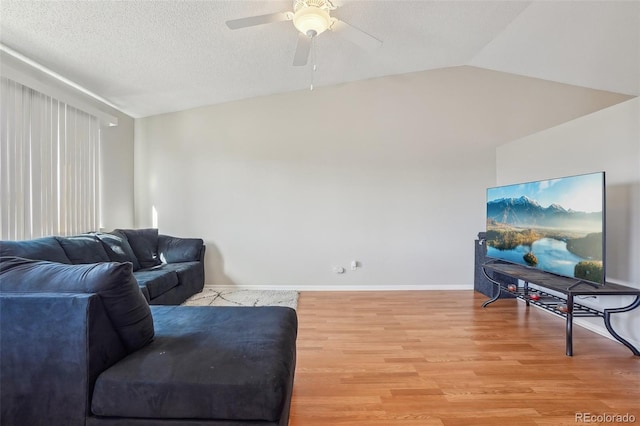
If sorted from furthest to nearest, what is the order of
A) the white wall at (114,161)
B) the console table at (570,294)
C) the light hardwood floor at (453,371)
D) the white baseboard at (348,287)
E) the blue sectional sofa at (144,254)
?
→ the white baseboard at (348,287) < the white wall at (114,161) < the blue sectional sofa at (144,254) < the console table at (570,294) < the light hardwood floor at (453,371)

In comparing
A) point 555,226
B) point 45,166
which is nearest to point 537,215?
point 555,226

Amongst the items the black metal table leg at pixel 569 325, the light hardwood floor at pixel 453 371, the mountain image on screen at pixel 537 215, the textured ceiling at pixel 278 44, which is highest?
the textured ceiling at pixel 278 44

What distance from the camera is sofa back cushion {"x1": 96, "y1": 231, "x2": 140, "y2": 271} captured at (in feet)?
10.2

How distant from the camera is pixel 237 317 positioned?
1.76 m

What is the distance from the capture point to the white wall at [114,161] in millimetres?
3319

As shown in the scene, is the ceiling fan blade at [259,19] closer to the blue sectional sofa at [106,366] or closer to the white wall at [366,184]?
the blue sectional sofa at [106,366]

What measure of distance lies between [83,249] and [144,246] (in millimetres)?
830

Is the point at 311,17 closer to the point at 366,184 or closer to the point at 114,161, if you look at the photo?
the point at 366,184

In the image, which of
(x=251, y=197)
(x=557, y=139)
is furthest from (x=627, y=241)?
(x=251, y=197)

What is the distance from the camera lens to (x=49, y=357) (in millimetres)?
1186

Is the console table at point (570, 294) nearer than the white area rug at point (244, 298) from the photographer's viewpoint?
Yes

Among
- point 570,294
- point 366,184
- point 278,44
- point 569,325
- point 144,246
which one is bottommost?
point 569,325

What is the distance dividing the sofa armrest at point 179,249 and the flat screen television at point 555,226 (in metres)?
3.75

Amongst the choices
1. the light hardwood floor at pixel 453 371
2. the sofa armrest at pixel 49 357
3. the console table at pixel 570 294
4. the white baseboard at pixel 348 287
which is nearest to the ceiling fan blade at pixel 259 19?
the sofa armrest at pixel 49 357
